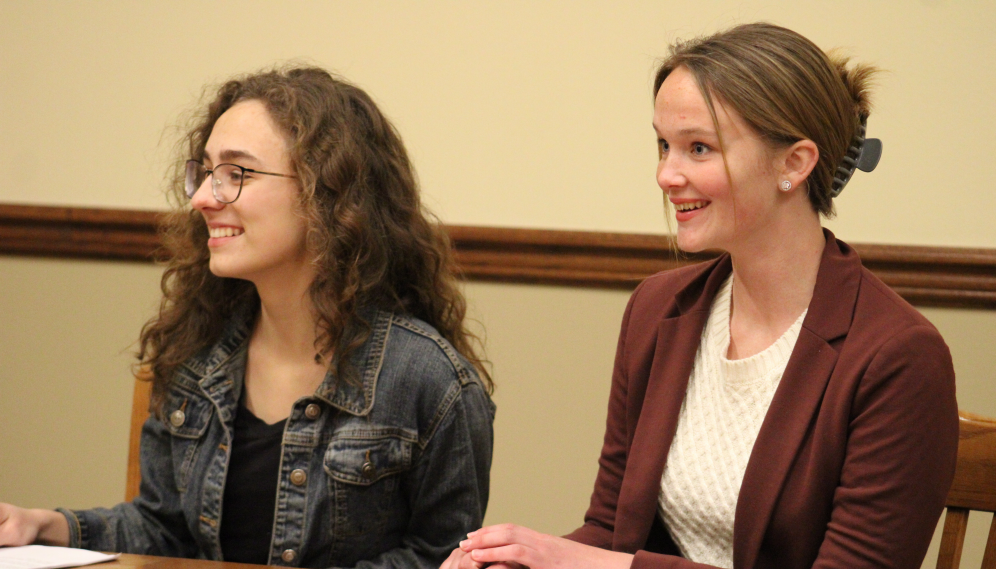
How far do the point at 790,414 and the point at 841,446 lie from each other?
0.08 metres

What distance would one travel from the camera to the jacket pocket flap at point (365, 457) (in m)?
1.54

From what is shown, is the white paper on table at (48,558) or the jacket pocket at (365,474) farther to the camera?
the jacket pocket at (365,474)

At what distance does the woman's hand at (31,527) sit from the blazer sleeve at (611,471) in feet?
2.66

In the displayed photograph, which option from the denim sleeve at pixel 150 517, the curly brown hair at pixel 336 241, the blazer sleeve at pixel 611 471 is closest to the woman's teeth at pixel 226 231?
the curly brown hair at pixel 336 241

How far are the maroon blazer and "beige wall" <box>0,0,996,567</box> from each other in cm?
95

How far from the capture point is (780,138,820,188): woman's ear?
4.15 ft

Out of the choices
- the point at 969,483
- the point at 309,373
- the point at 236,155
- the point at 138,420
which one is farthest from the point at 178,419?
the point at 969,483

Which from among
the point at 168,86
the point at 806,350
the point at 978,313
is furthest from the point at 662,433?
the point at 168,86

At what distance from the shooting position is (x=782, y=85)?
1237 millimetres

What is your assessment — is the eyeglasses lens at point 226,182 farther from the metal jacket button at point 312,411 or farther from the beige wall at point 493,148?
the beige wall at point 493,148

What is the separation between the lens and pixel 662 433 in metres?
1.37

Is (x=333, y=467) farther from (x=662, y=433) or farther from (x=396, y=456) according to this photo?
(x=662, y=433)

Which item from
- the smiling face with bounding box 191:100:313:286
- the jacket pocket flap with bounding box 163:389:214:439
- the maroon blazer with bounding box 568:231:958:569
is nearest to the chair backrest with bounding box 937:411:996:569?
the maroon blazer with bounding box 568:231:958:569

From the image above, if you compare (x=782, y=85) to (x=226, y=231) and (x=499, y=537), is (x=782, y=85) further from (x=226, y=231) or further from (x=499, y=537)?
(x=226, y=231)
